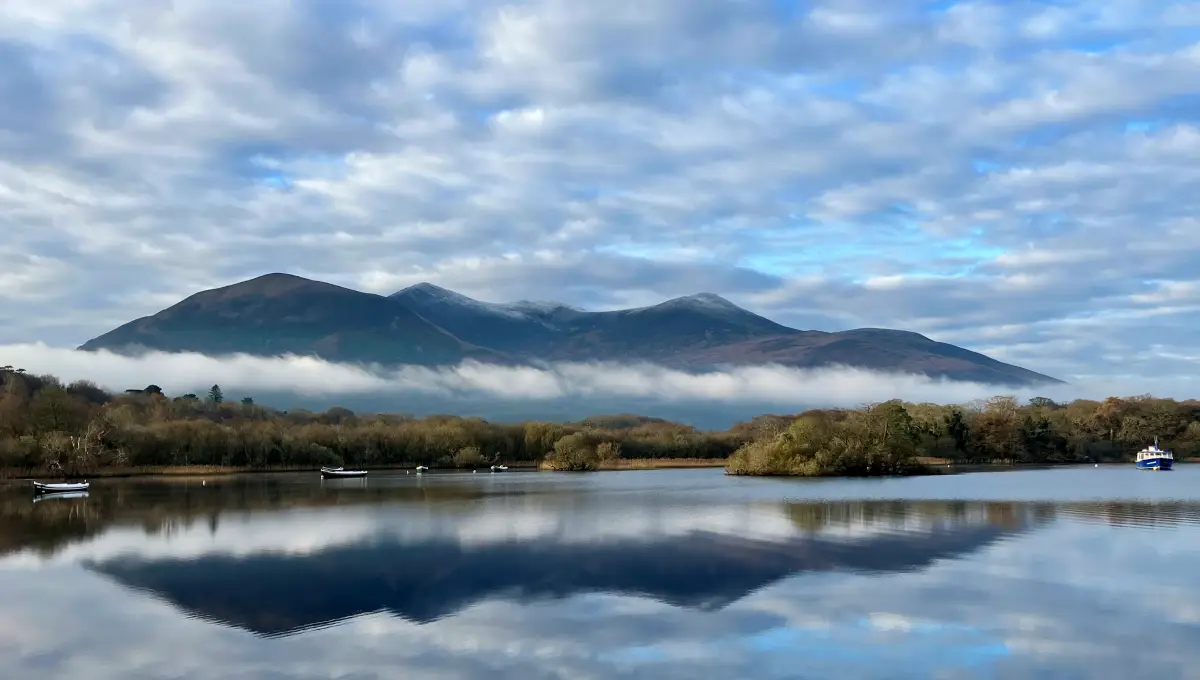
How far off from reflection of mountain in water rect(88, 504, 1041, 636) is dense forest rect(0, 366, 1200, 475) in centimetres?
5412

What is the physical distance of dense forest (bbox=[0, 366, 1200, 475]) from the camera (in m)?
86.2

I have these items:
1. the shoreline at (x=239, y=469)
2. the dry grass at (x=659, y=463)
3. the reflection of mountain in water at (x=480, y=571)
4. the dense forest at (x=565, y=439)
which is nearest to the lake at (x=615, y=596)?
the reflection of mountain in water at (x=480, y=571)

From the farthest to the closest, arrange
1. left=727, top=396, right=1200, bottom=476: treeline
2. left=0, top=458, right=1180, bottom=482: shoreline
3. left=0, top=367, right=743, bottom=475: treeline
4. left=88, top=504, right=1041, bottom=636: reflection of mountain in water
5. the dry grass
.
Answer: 1. the dry grass
2. left=0, top=367, right=743, bottom=475: treeline
3. left=0, top=458, right=1180, bottom=482: shoreline
4. left=727, top=396, right=1200, bottom=476: treeline
5. left=88, top=504, right=1041, bottom=636: reflection of mountain in water

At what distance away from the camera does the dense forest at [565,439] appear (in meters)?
86.2

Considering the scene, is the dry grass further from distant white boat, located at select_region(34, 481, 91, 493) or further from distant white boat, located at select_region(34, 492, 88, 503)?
distant white boat, located at select_region(34, 492, 88, 503)

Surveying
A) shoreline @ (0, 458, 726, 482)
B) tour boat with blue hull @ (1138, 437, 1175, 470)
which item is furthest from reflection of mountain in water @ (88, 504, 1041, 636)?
tour boat with blue hull @ (1138, 437, 1175, 470)

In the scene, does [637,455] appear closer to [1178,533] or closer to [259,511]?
[259,511]

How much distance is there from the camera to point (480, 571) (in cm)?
2528

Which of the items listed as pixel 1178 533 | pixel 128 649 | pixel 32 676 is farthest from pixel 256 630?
pixel 1178 533

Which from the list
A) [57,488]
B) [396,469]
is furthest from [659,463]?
[57,488]

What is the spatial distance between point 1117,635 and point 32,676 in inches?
735

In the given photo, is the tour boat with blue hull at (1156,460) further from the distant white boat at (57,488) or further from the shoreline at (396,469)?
the distant white boat at (57,488)

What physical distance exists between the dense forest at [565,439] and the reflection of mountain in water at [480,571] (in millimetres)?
54121

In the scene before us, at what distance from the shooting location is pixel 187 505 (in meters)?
52.8
